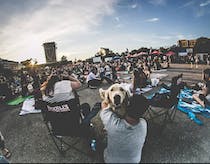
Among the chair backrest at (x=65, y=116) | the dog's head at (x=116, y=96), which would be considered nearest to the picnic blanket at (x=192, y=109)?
the dog's head at (x=116, y=96)

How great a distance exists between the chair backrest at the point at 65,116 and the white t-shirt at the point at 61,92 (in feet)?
0.90

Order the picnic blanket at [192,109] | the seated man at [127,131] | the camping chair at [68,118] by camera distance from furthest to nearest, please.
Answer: the picnic blanket at [192,109] < the camping chair at [68,118] < the seated man at [127,131]

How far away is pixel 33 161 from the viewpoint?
3092 millimetres

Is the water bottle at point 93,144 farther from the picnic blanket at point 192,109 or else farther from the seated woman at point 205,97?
the seated woman at point 205,97

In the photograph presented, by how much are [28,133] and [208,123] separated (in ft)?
15.2

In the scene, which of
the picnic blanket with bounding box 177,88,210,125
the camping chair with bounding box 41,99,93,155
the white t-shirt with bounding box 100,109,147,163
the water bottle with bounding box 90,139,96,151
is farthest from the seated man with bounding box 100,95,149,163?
the picnic blanket with bounding box 177,88,210,125

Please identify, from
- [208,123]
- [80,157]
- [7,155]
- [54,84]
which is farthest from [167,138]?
[7,155]

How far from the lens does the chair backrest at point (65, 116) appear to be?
2.77m

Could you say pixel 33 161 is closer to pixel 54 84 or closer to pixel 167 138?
pixel 54 84

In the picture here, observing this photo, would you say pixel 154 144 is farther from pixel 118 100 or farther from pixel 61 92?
pixel 61 92

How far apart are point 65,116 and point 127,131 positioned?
3.82 ft

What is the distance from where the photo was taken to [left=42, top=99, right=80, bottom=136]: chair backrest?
277 cm

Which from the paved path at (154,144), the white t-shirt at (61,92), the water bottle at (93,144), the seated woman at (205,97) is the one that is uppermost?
the white t-shirt at (61,92)

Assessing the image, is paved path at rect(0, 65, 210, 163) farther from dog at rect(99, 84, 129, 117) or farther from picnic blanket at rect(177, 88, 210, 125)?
dog at rect(99, 84, 129, 117)
